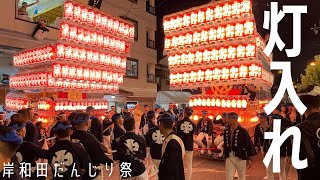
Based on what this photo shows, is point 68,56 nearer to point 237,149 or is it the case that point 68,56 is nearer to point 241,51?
point 241,51

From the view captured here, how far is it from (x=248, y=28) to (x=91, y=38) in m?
8.23

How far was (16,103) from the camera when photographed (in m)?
18.7

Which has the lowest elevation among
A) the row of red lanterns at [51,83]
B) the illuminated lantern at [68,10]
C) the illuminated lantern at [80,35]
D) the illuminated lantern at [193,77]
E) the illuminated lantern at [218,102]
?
the illuminated lantern at [218,102]

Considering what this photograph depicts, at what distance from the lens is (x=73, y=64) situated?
607 inches

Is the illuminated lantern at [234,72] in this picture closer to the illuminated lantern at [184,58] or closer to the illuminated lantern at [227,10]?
the illuminated lantern at [227,10]

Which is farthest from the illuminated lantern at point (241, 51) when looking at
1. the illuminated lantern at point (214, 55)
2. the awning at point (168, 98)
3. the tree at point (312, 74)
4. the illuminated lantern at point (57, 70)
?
the tree at point (312, 74)

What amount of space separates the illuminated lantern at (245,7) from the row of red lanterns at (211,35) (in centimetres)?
54

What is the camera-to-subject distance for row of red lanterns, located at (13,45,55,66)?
15.2m

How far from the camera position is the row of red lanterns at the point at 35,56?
15230 mm

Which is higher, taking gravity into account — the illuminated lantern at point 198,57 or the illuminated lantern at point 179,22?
the illuminated lantern at point 179,22

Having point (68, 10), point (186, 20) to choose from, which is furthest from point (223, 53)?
point (68, 10)

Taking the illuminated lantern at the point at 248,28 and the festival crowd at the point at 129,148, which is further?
the illuminated lantern at the point at 248,28

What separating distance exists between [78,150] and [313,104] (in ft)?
11.6

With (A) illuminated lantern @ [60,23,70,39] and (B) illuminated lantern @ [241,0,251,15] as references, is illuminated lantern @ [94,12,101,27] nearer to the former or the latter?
(A) illuminated lantern @ [60,23,70,39]
